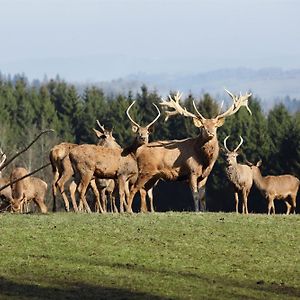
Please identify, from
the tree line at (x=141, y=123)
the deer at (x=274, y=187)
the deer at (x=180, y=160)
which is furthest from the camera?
the tree line at (x=141, y=123)

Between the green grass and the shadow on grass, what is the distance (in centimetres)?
1

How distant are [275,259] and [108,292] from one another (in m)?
3.65

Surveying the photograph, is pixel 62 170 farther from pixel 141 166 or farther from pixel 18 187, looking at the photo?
pixel 18 187

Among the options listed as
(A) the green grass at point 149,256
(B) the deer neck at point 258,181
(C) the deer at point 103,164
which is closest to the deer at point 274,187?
(B) the deer neck at point 258,181

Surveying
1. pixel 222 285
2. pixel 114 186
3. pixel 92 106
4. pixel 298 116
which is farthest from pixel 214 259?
pixel 92 106

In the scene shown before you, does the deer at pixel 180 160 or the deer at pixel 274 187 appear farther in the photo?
the deer at pixel 274 187

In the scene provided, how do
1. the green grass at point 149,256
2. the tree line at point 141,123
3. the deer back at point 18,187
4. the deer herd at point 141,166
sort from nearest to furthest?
the green grass at point 149,256 < the deer herd at point 141,166 < the deer back at point 18,187 < the tree line at point 141,123

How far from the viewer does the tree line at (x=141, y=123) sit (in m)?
53.4

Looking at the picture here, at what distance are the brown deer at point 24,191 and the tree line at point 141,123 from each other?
69.2ft

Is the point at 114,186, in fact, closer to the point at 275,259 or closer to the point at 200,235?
the point at 200,235

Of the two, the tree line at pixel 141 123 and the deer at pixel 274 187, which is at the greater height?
the deer at pixel 274 187

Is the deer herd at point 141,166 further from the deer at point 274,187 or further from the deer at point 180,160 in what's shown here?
the deer at point 274,187

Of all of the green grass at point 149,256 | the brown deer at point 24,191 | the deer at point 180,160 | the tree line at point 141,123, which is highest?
the deer at point 180,160

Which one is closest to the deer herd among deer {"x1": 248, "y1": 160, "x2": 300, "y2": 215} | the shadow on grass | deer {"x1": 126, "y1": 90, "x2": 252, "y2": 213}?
deer {"x1": 126, "y1": 90, "x2": 252, "y2": 213}
